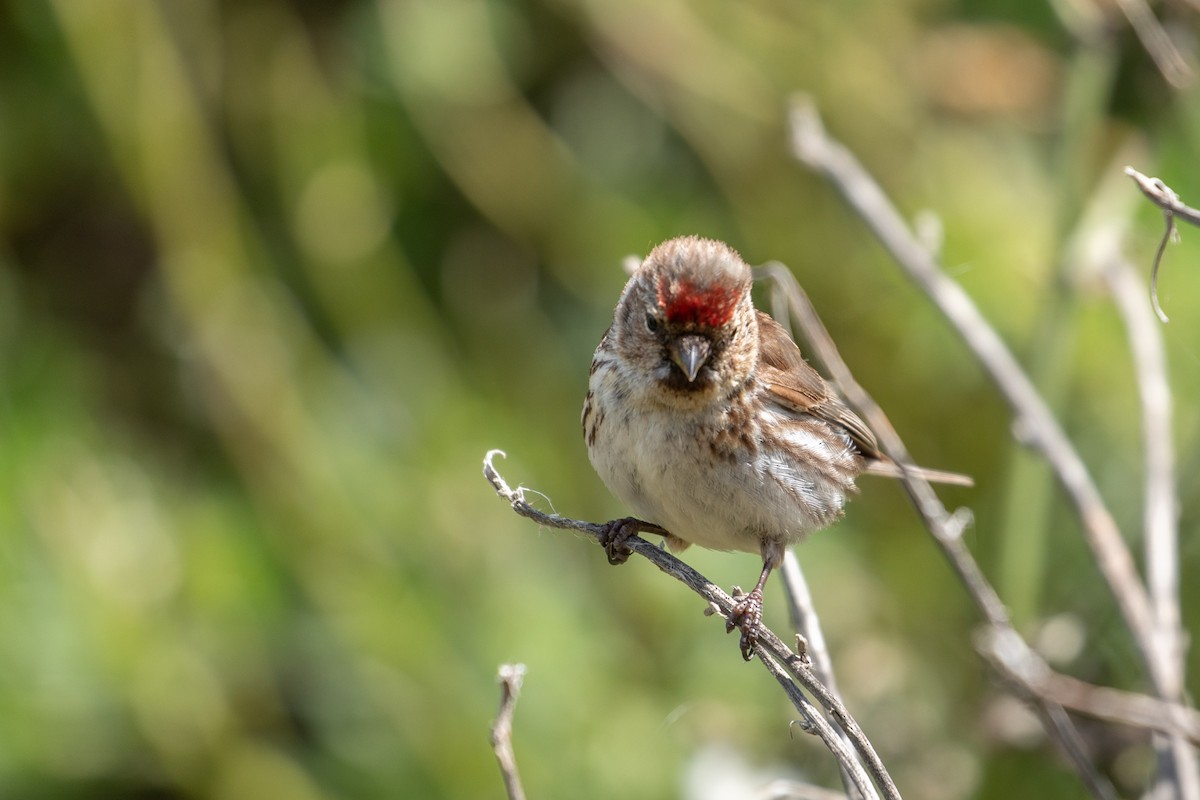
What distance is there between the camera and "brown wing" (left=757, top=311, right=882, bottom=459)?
3.29 meters

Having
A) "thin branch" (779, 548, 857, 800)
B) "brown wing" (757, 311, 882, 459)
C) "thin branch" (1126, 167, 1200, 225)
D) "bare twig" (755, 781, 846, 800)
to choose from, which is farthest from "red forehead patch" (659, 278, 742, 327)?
"thin branch" (1126, 167, 1200, 225)

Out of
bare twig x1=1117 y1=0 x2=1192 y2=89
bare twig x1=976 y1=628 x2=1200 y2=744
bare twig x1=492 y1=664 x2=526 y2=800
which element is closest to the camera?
bare twig x1=976 y1=628 x2=1200 y2=744

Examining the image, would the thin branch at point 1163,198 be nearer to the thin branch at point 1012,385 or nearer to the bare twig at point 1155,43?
the thin branch at point 1012,385

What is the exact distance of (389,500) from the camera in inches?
181

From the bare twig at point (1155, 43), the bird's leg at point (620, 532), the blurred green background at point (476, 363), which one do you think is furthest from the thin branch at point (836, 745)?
the bare twig at point (1155, 43)

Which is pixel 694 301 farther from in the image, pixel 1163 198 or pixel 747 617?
pixel 1163 198

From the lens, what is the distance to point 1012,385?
3.22 meters

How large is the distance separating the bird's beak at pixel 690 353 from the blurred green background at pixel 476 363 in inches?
41.0

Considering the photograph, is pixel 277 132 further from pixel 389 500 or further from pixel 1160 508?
pixel 1160 508

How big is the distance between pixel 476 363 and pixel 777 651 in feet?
9.14

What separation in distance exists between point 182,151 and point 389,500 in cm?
137

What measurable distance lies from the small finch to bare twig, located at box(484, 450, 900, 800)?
0.31m

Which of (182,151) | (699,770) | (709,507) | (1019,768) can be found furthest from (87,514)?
(1019,768)

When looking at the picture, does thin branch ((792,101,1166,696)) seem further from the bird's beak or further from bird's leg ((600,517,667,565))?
bird's leg ((600,517,667,565))
